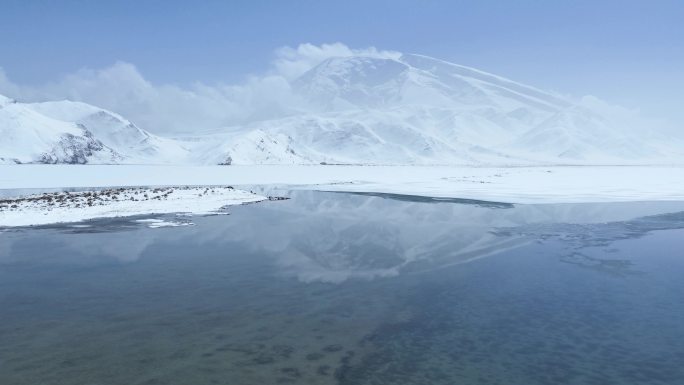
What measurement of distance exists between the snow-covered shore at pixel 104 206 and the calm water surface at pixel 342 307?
424 centimetres

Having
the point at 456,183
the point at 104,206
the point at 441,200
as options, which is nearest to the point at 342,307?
the point at 104,206

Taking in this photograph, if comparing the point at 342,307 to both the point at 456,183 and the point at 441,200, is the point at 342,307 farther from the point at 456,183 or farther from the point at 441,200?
the point at 456,183

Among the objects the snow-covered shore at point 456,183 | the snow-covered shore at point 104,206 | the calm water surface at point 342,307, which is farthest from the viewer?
the snow-covered shore at point 456,183

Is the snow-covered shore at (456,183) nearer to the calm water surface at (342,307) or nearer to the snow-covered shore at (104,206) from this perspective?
the snow-covered shore at (104,206)

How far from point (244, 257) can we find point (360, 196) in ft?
93.6

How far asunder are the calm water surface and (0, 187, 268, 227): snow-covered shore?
13.9 ft

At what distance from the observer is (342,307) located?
12680 mm

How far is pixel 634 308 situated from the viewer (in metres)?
12.6

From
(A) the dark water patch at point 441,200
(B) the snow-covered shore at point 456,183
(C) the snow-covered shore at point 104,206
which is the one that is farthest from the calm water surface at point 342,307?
(B) the snow-covered shore at point 456,183

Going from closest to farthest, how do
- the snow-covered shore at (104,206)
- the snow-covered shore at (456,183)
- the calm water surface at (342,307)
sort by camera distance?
the calm water surface at (342,307), the snow-covered shore at (104,206), the snow-covered shore at (456,183)

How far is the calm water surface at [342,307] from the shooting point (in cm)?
911

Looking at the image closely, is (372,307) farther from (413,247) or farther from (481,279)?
(413,247)

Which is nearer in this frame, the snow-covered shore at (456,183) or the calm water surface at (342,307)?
the calm water surface at (342,307)

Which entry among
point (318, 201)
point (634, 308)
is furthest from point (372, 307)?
point (318, 201)
